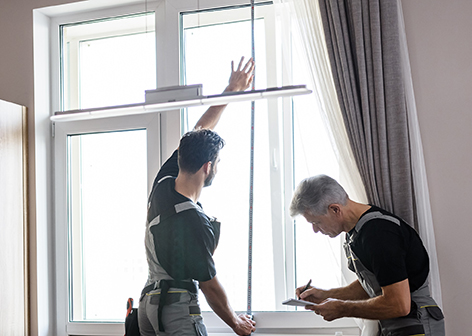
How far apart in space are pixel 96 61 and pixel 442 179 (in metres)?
2.40

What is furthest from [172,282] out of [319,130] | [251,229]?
[319,130]

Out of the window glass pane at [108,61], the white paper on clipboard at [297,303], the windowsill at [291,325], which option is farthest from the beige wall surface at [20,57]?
the white paper on clipboard at [297,303]

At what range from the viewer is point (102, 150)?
355 centimetres

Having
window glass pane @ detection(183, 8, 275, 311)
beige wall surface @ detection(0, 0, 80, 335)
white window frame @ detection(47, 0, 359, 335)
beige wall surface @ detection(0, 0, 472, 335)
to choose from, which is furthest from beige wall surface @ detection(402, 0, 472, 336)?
beige wall surface @ detection(0, 0, 80, 335)

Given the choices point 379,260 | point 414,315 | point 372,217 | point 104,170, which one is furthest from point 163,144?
point 414,315

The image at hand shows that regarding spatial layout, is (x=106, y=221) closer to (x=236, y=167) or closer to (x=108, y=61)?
(x=236, y=167)

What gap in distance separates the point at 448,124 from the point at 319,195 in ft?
2.98

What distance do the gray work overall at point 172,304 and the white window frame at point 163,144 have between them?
0.73m

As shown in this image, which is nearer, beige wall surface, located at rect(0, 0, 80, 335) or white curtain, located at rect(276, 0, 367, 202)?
white curtain, located at rect(276, 0, 367, 202)

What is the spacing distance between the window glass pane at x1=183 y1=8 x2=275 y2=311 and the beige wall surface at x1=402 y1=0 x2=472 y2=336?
0.95 m

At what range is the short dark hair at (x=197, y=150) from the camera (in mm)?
2572

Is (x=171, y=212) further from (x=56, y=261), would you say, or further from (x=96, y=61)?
(x=96, y=61)

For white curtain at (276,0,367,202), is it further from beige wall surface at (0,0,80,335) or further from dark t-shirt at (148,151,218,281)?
beige wall surface at (0,0,80,335)

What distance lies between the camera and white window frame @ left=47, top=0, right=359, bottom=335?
3107 millimetres
